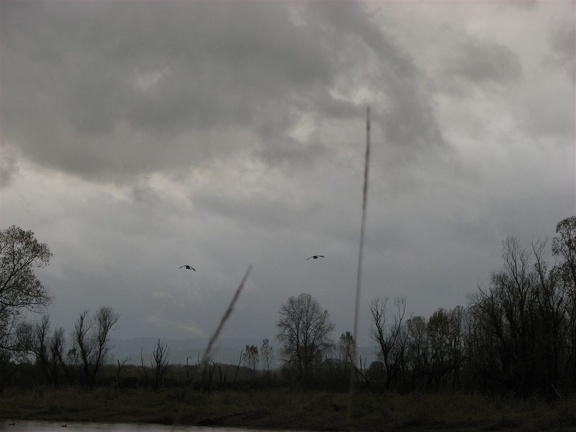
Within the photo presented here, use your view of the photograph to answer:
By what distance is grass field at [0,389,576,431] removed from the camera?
32281 millimetres

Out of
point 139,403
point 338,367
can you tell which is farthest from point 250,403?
point 338,367

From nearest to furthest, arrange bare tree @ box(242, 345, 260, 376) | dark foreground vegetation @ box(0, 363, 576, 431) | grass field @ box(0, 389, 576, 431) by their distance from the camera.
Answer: grass field @ box(0, 389, 576, 431), dark foreground vegetation @ box(0, 363, 576, 431), bare tree @ box(242, 345, 260, 376)

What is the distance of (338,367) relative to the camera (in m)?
70.6

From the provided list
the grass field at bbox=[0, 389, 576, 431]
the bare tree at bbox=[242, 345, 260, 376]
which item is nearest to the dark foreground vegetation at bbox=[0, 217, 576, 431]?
the grass field at bbox=[0, 389, 576, 431]

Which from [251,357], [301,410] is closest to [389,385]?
[301,410]

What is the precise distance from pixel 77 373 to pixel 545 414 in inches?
2016

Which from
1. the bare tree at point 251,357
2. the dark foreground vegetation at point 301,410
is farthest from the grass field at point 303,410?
the bare tree at point 251,357

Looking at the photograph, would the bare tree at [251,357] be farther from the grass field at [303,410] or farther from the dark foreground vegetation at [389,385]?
the grass field at [303,410]

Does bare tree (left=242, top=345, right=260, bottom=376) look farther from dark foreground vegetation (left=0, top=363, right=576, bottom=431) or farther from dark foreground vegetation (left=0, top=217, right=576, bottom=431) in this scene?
dark foreground vegetation (left=0, top=363, right=576, bottom=431)

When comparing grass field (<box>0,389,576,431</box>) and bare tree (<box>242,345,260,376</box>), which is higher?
bare tree (<box>242,345,260,376</box>)

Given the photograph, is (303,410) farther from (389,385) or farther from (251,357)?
(251,357)

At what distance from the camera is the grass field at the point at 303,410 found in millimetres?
32281

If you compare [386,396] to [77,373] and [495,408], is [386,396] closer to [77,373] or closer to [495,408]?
[495,408]

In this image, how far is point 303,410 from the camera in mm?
37219
